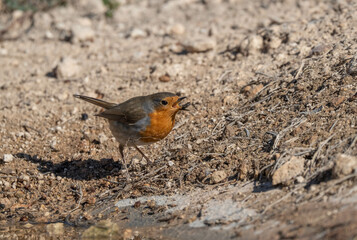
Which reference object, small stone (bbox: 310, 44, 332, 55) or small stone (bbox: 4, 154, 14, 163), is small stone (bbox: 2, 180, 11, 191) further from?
small stone (bbox: 310, 44, 332, 55)

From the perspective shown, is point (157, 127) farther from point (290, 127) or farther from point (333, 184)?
point (333, 184)

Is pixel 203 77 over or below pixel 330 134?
over

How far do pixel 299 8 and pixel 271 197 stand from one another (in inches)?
213

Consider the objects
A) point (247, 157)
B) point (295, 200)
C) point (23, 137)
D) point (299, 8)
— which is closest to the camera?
point (295, 200)

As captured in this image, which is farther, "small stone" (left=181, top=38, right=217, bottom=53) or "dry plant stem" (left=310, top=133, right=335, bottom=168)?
"small stone" (left=181, top=38, right=217, bottom=53)

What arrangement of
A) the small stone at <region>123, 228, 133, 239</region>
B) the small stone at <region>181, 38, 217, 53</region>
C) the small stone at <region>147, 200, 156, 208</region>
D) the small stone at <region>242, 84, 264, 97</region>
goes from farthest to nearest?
the small stone at <region>181, 38, 217, 53</region>, the small stone at <region>242, 84, 264, 97</region>, the small stone at <region>147, 200, 156, 208</region>, the small stone at <region>123, 228, 133, 239</region>

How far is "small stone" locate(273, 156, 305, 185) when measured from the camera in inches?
179

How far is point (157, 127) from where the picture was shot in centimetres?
586

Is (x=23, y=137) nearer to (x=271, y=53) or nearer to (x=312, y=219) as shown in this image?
(x=271, y=53)

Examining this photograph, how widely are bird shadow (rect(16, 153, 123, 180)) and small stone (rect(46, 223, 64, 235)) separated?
915 millimetres

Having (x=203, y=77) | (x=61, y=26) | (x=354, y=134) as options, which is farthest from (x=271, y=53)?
(x=61, y=26)

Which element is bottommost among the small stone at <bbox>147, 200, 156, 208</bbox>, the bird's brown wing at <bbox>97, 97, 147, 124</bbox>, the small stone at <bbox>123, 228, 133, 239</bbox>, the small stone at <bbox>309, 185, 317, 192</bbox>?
the small stone at <bbox>123, 228, 133, 239</bbox>

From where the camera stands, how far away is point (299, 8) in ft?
29.7

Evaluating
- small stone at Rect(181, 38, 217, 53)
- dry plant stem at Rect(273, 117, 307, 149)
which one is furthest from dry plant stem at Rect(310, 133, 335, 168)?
small stone at Rect(181, 38, 217, 53)
